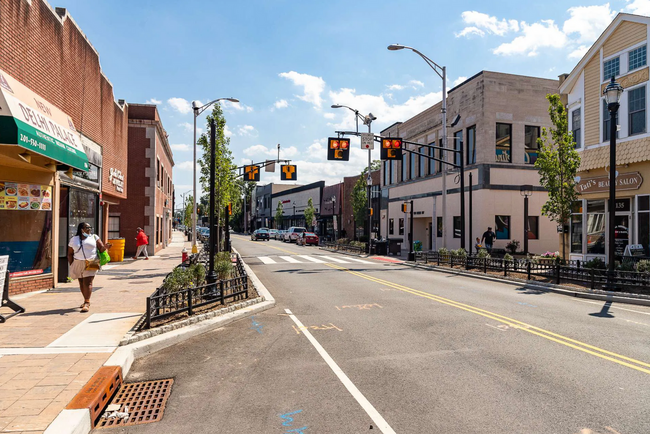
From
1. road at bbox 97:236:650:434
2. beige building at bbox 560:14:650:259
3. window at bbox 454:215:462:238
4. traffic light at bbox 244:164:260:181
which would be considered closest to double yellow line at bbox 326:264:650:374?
road at bbox 97:236:650:434

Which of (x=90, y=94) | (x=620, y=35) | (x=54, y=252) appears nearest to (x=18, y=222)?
(x=54, y=252)

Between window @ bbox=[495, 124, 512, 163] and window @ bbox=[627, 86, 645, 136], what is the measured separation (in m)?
12.7

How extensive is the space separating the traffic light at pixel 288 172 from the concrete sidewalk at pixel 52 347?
759 inches

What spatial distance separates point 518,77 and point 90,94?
27.0 metres

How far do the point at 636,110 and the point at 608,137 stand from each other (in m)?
1.60

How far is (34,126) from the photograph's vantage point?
9.91 m

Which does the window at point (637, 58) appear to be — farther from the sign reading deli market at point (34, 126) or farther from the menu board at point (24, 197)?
the menu board at point (24, 197)

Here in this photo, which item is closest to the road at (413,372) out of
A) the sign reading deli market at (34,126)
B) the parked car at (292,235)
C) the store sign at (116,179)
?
the sign reading deli market at (34,126)

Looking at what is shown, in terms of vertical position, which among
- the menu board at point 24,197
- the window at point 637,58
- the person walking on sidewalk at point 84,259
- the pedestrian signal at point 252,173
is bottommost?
the person walking on sidewalk at point 84,259

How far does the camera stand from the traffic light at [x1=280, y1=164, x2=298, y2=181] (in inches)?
1207

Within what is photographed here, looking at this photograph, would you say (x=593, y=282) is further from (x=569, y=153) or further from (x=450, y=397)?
(x=450, y=397)

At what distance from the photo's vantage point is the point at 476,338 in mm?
7836

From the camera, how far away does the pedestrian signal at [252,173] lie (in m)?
29.3

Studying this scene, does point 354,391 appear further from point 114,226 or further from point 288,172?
point 288,172
